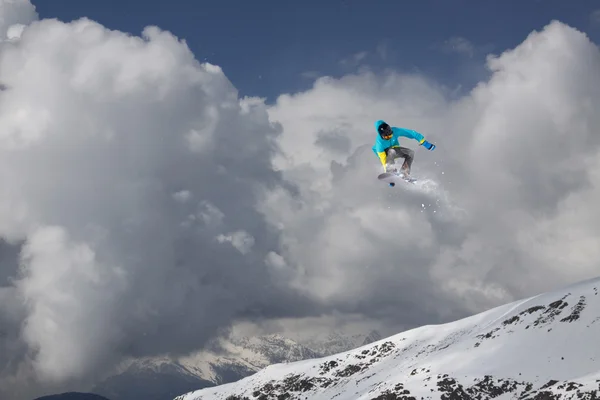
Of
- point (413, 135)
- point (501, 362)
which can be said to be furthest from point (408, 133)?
point (501, 362)

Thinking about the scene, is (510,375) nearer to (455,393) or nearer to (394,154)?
(455,393)

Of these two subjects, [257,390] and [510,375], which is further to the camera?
[257,390]

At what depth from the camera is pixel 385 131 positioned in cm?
3859

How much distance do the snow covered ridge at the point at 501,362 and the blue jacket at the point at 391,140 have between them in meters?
40.2

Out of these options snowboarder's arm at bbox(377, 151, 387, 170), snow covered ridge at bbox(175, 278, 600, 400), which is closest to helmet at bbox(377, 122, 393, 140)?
snowboarder's arm at bbox(377, 151, 387, 170)

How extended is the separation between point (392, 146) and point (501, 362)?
207 ft

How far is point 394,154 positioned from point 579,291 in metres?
79.8

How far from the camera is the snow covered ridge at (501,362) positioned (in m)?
76.1

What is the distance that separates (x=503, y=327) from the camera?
112 metres

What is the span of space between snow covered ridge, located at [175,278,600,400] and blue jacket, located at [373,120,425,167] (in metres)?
40.2

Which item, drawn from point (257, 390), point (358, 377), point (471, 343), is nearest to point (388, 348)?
point (358, 377)

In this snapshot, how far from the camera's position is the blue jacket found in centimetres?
3866

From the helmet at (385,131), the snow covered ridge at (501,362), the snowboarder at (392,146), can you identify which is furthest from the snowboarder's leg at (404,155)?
the snow covered ridge at (501,362)

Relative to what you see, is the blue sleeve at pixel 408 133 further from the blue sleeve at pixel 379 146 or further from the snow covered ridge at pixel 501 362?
the snow covered ridge at pixel 501 362
